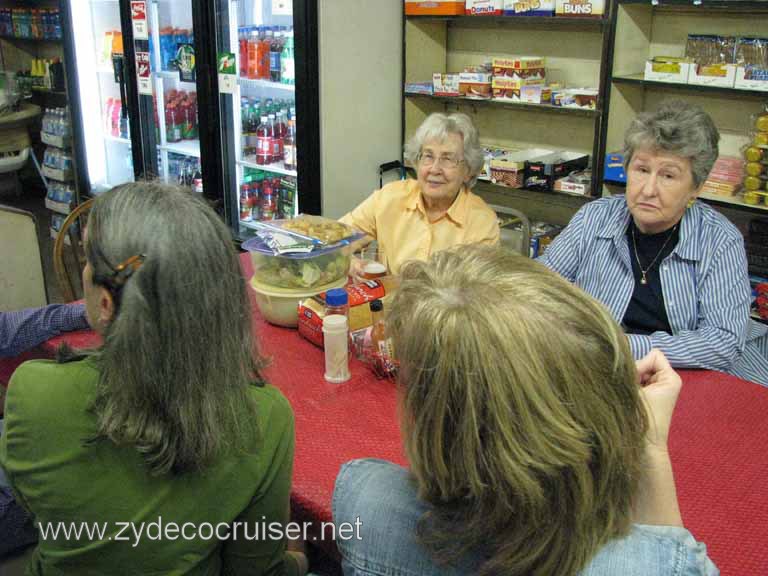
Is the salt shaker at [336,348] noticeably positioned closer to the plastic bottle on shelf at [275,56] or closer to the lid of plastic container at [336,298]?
the lid of plastic container at [336,298]

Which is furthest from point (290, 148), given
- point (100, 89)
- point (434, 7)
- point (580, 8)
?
point (100, 89)

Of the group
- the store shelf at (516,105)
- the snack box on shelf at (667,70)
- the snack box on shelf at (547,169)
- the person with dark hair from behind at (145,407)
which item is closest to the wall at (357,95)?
the store shelf at (516,105)

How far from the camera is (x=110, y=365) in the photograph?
3.56ft

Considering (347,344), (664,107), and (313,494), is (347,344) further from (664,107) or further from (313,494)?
(664,107)

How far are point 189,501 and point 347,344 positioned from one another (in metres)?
0.74

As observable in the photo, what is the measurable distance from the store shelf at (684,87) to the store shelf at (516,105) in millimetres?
185

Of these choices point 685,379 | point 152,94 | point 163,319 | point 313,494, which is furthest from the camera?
point 152,94

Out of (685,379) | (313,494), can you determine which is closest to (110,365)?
(313,494)

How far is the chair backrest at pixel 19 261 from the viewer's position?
236cm

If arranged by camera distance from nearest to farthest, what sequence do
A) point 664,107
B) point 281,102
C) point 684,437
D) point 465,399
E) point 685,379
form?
point 465,399 → point 684,437 → point 685,379 → point 664,107 → point 281,102

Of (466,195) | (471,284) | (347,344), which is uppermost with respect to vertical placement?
(471,284)

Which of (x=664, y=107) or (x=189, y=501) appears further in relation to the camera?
(x=664, y=107)

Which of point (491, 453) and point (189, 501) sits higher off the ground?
point (491, 453)

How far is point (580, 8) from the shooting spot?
3188mm
